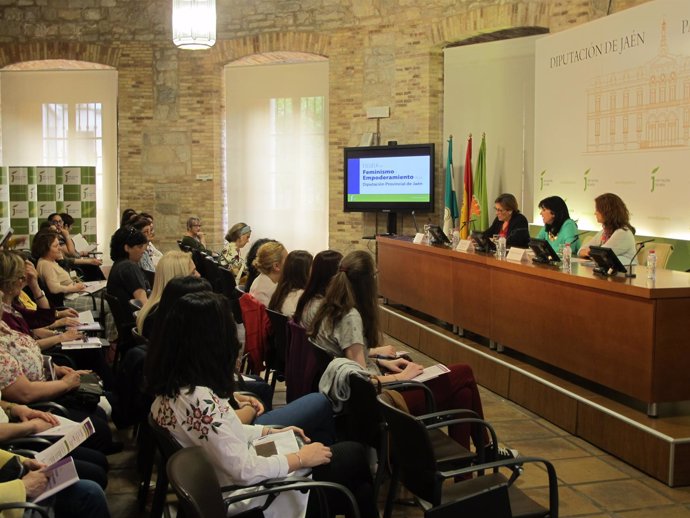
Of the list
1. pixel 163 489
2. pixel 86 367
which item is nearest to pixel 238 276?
pixel 86 367

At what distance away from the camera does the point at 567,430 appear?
16.8 ft

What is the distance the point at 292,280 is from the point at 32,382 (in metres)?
1.75

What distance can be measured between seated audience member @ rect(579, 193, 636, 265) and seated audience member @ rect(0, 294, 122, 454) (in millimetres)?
4328

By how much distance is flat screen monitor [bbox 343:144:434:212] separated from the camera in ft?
37.3

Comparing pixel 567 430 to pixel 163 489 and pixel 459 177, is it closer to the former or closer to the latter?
pixel 163 489

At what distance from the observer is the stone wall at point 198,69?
1203 cm

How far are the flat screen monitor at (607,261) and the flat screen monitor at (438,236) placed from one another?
2653 millimetres

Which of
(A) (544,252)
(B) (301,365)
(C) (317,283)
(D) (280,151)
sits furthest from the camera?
(D) (280,151)

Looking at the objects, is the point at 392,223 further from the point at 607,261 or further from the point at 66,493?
the point at 66,493

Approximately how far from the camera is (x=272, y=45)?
41.6 ft

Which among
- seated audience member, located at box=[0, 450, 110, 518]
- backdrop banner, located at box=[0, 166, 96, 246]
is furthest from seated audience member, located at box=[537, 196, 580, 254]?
backdrop banner, located at box=[0, 166, 96, 246]

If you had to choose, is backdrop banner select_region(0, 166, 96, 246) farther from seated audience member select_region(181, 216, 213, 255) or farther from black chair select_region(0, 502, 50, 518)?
black chair select_region(0, 502, 50, 518)

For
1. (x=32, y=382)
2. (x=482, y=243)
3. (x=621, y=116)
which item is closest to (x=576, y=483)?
(x=32, y=382)

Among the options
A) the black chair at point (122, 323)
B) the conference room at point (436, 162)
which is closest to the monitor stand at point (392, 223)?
the conference room at point (436, 162)
